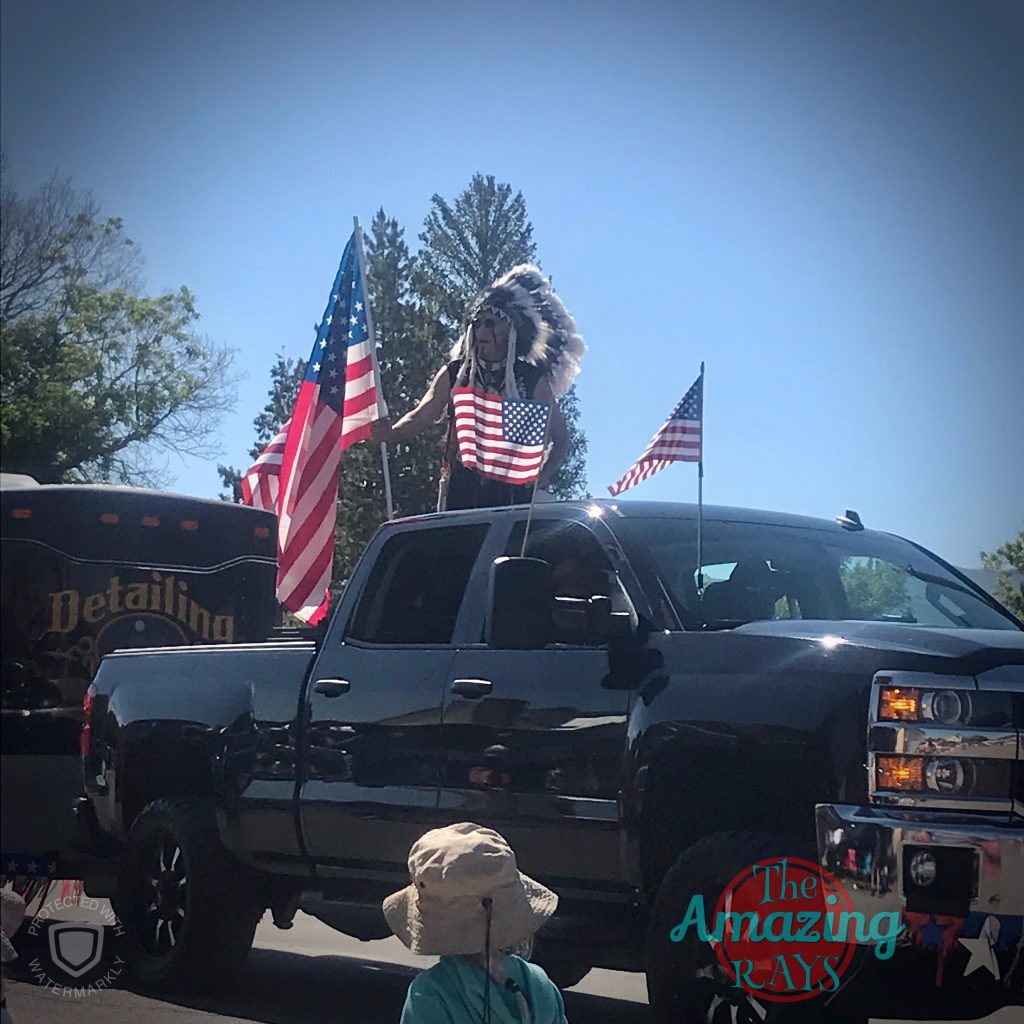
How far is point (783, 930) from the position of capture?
190 inches

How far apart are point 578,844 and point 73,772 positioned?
5.66 meters

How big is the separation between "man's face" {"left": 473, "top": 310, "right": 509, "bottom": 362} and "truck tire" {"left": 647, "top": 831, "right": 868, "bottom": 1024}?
3915 millimetres

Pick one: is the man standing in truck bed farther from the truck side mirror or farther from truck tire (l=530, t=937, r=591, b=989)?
truck tire (l=530, t=937, r=591, b=989)

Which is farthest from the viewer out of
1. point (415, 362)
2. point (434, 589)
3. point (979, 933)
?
point (415, 362)

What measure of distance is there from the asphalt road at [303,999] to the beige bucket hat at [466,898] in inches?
127

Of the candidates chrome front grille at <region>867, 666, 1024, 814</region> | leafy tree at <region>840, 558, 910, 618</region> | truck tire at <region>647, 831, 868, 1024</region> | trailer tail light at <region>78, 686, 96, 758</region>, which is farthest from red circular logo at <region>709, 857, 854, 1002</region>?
trailer tail light at <region>78, 686, 96, 758</region>

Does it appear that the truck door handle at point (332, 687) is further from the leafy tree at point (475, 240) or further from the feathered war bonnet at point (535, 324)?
the leafy tree at point (475, 240)

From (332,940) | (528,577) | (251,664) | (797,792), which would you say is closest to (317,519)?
(251,664)

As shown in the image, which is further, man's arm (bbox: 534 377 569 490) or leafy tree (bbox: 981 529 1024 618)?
leafy tree (bbox: 981 529 1024 618)

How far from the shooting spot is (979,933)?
456 cm

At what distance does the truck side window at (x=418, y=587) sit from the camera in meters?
6.62

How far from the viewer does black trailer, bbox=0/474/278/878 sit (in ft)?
33.2

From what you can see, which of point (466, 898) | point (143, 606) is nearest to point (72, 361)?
point (143, 606)

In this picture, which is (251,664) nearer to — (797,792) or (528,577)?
(528,577)
